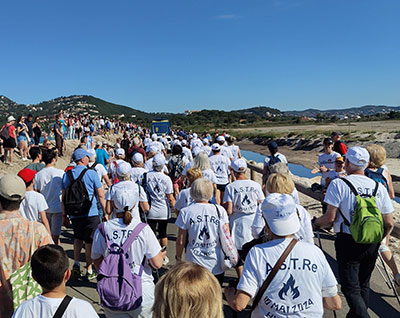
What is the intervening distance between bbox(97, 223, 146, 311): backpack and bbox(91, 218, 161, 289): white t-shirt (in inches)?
4.7

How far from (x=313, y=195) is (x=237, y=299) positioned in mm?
4772

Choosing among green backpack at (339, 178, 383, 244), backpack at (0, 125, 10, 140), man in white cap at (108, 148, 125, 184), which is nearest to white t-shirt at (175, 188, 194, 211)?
green backpack at (339, 178, 383, 244)

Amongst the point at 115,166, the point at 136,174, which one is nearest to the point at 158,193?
the point at 136,174

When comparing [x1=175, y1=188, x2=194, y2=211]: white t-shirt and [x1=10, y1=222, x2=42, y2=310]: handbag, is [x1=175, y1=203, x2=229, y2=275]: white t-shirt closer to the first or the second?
[x1=175, y1=188, x2=194, y2=211]: white t-shirt

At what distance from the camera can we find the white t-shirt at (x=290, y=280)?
2260mm

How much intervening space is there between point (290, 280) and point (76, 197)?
11.7ft

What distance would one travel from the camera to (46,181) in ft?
16.8

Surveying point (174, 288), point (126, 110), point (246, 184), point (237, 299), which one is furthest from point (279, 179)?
point (126, 110)

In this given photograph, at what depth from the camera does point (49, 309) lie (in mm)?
2049

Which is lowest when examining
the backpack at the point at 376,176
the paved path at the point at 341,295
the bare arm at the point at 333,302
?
the paved path at the point at 341,295

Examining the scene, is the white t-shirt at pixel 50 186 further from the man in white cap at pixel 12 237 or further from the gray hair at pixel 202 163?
the gray hair at pixel 202 163

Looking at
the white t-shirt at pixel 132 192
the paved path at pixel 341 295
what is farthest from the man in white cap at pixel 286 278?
the paved path at pixel 341 295

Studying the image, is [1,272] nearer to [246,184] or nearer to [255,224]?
[255,224]

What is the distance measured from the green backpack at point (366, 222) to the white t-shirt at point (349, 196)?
93 millimetres
